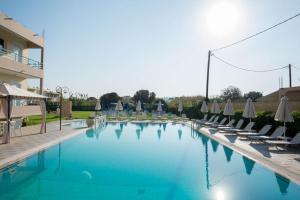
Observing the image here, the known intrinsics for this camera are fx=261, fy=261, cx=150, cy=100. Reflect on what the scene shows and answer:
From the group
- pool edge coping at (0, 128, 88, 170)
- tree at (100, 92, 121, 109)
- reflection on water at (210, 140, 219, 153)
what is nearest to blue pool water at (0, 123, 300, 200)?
pool edge coping at (0, 128, 88, 170)

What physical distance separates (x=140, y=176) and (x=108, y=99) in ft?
153

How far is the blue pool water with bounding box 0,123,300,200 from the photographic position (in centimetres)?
666

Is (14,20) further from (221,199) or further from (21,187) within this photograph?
(221,199)

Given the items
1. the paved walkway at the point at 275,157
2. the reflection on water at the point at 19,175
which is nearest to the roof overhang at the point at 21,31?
the reflection on water at the point at 19,175

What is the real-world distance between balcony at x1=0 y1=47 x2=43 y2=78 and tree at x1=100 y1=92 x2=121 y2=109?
31.3m

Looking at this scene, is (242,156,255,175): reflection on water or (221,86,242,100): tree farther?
(221,86,242,100): tree

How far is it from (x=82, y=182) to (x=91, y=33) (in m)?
13.8

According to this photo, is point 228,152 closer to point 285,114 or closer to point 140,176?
point 285,114

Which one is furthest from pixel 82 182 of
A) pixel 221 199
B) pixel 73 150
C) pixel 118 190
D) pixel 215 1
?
pixel 215 1

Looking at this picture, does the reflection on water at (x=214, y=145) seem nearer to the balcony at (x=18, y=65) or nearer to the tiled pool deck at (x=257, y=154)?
the tiled pool deck at (x=257, y=154)

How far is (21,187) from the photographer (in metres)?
7.02

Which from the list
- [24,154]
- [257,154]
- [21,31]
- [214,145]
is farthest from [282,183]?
[21,31]

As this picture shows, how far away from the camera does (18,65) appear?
18250 millimetres

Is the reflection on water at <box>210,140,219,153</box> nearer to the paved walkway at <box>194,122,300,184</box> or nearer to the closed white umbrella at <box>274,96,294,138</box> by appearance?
the paved walkway at <box>194,122,300,184</box>
